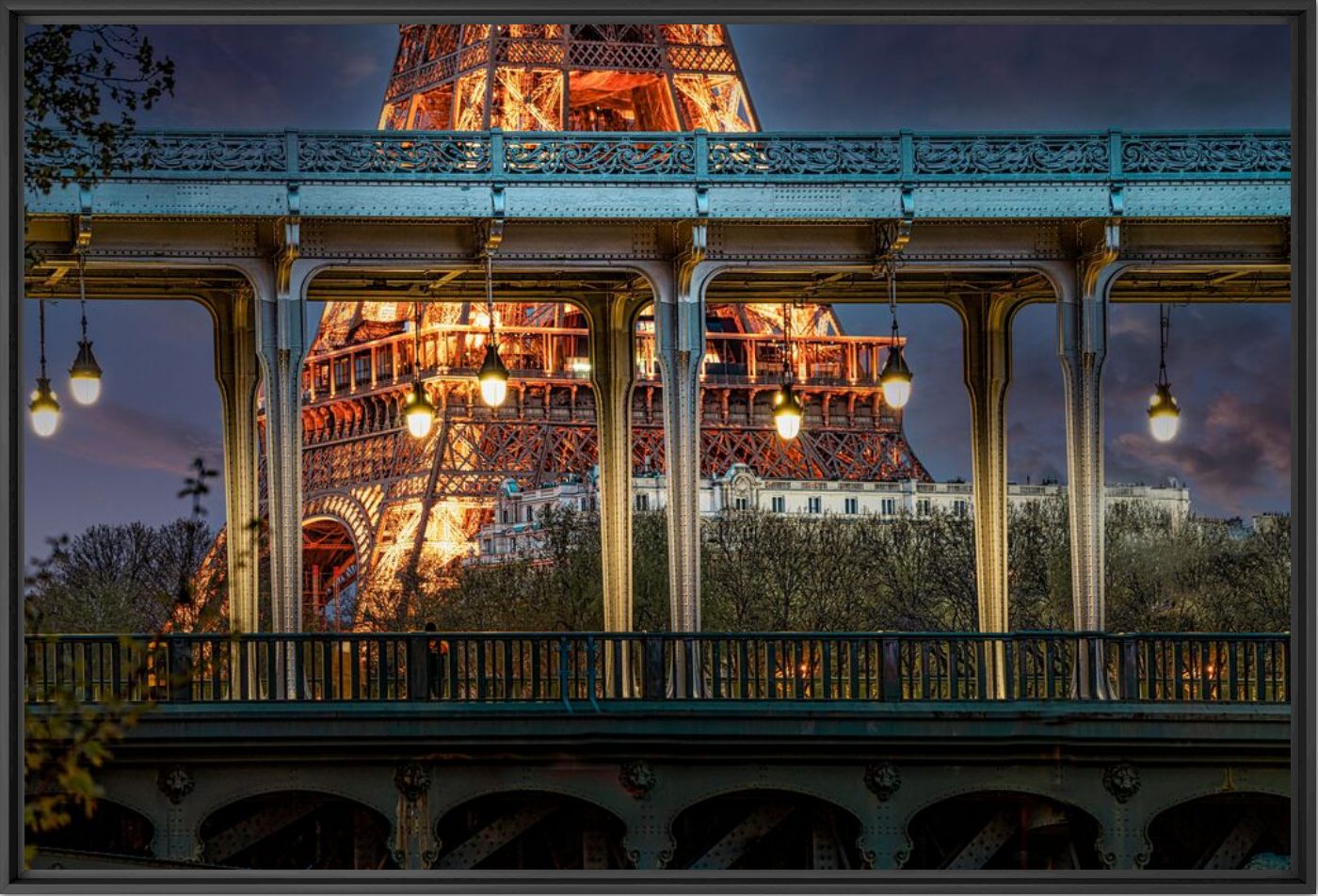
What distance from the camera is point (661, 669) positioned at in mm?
21875

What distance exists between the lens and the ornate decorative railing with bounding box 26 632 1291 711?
20781 mm

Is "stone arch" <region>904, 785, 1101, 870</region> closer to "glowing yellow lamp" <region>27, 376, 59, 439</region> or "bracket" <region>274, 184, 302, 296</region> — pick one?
"bracket" <region>274, 184, 302, 296</region>

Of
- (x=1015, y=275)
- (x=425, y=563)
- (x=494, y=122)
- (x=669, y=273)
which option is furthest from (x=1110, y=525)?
(x=494, y=122)

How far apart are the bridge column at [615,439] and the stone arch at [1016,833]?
477 centimetres

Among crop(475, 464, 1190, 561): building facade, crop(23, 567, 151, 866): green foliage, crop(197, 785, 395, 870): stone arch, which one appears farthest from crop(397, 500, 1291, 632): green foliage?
crop(23, 567, 151, 866): green foliage

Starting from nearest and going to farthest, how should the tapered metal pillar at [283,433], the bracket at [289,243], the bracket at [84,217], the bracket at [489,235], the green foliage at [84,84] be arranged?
the green foliage at [84,84] < the bracket at [84,217] < the bracket at [289,243] < the tapered metal pillar at [283,433] < the bracket at [489,235]

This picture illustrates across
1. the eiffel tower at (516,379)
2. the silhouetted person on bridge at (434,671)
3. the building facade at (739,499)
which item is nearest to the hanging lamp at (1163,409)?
the silhouetted person on bridge at (434,671)

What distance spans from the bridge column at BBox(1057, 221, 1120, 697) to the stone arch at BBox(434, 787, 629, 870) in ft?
17.9

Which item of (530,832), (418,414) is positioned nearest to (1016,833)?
(530,832)

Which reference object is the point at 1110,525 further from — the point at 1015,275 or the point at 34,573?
the point at 34,573

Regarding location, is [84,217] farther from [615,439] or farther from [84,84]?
[615,439]

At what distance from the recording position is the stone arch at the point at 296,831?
66.1ft

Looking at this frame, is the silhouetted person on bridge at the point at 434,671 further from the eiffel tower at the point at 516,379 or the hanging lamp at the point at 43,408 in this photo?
the eiffel tower at the point at 516,379

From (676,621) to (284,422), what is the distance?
418 cm
